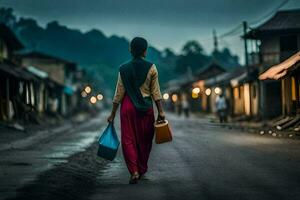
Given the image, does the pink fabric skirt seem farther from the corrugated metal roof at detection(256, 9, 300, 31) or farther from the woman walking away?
the corrugated metal roof at detection(256, 9, 300, 31)

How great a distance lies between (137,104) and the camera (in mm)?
8547

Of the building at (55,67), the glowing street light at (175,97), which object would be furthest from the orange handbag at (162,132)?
the glowing street light at (175,97)

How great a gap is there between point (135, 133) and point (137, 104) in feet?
1.46

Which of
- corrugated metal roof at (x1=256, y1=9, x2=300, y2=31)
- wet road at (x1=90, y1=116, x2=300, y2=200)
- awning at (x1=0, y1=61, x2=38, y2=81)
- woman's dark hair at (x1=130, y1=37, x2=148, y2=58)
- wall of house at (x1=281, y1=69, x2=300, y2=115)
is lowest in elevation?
wet road at (x1=90, y1=116, x2=300, y2=200)

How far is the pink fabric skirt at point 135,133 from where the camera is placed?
28.1 ft

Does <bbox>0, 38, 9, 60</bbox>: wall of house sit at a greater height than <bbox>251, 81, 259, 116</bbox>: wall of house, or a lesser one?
greater

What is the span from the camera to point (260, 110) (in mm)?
37219

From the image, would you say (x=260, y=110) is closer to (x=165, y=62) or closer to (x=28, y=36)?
(x=28, y=36)

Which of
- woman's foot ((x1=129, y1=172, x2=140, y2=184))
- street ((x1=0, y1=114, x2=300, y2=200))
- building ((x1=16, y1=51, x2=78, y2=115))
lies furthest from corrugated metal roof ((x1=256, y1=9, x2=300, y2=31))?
woman's foot ((x1=129, y1=172, x2=140, y2=184))

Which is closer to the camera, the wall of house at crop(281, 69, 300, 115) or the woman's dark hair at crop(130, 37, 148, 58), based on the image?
the woman's dark hair at crop(130, 37, 148, 58)

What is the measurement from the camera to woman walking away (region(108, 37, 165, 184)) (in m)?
8.59

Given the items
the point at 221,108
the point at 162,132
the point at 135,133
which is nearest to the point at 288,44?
the point at 221,108

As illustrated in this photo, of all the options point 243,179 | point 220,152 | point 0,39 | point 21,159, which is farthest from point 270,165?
point 0,39

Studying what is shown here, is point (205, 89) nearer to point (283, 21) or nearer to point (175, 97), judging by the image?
point (175, 97)
